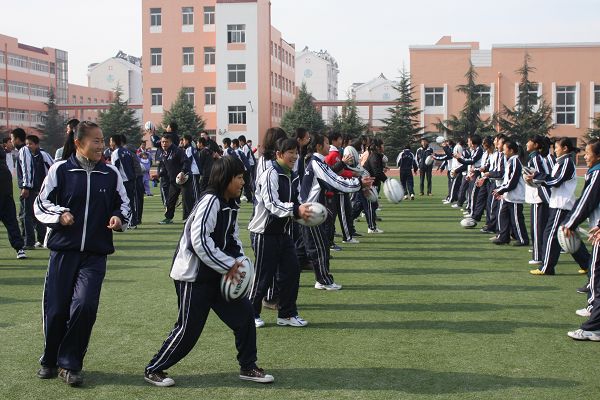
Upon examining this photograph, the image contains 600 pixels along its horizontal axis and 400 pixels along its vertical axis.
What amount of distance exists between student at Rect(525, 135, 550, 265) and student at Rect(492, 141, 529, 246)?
4.90 ft

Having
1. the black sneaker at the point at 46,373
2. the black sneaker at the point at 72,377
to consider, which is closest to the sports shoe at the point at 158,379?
the black sneaker at the point at 72,377

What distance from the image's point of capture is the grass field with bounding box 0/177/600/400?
555cm

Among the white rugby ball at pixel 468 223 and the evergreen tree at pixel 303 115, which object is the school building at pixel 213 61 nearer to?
the evergreen tree at pixel 303 115

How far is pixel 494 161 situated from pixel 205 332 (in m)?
9.44

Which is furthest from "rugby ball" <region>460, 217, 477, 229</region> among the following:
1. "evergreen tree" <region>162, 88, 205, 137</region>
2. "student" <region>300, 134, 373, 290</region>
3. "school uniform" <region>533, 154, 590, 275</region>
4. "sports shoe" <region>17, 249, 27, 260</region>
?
"evergreen tree" <region>162, 88, 205, 137</region>

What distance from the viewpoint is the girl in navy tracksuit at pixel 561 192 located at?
9.88 m

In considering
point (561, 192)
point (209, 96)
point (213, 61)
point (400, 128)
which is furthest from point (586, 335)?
point (213, 61)

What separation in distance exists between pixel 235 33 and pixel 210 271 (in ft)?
204

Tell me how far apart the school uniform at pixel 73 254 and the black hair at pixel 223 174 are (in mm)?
836

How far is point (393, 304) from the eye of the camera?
8602mm

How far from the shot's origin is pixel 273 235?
284 inches

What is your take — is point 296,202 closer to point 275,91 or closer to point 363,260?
point 363,260

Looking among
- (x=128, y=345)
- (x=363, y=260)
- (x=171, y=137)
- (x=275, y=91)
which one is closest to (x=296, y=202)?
(x=128, y=345)

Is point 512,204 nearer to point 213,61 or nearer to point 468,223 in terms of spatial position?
point 468,223
